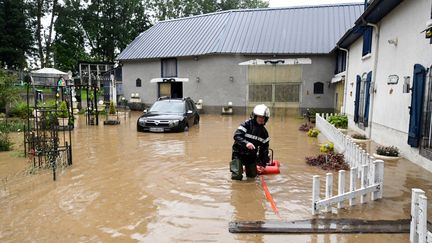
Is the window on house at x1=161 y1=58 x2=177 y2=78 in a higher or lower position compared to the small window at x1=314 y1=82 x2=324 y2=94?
higher

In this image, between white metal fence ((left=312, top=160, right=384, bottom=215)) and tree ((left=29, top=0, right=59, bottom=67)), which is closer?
white metal fence ((left=312, top=160, right=384, bottom=215))

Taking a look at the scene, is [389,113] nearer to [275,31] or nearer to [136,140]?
[136,140]

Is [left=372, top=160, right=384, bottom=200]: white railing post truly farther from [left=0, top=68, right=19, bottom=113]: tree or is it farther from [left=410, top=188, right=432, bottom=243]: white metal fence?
[left=0, top=68, right=19, bottom=113]: tree

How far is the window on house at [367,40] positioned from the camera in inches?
458

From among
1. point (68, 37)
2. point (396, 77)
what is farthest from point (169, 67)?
point (68, 37)

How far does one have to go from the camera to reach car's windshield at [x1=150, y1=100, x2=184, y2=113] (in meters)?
14.6

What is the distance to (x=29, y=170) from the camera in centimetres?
736

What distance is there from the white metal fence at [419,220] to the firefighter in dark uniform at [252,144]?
9.39ft

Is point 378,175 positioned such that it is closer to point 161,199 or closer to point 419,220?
point 419,220

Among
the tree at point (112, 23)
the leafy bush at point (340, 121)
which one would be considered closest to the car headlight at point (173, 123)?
the leafy bush at point (340, 121)

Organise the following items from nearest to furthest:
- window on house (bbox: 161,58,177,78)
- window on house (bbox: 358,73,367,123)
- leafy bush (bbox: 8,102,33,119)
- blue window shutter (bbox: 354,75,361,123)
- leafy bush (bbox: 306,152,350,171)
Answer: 1. leafy bush (bbox: 306,152,350,171)
2. window on house (bbox: 358,73,367,123)
3. blue window shutter (bbox: 354,75,361,123)
4. leafy bush (bbox: 8,102,33,119)
5. window on house (bbox: 161,58,177,78)

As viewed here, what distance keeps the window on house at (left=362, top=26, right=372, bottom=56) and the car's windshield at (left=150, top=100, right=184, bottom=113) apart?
304 inches

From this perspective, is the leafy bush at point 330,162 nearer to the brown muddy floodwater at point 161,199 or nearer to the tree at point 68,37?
the brown muddy floodwater at point 161,199

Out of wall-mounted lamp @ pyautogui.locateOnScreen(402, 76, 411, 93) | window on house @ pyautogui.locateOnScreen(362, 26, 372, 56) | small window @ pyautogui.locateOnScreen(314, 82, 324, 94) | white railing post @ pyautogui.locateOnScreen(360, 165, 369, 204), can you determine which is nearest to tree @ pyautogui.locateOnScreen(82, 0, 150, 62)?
small window @ pyautogui.locateOnScreen(314, 82, 324, 94)
